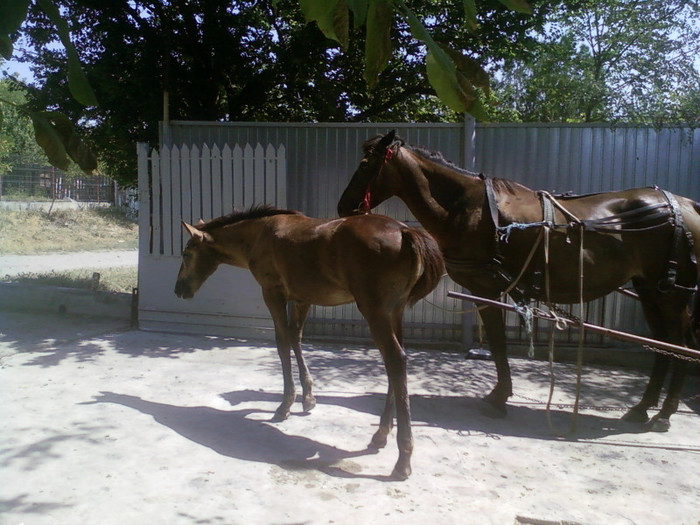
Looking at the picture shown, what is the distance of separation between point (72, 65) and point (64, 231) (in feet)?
69.7

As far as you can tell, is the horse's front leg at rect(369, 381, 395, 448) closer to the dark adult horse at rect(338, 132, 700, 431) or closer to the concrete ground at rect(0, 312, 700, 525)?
the concrete ground at rect(0, 312, 700, 525)

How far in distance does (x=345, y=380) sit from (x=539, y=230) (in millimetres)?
2481

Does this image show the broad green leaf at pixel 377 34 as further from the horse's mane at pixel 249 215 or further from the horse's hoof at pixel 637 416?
the horse's hoof at pixel 637 416

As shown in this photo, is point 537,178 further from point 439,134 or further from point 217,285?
point 217,285

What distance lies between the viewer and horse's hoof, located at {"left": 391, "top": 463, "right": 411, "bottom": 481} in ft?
12.5

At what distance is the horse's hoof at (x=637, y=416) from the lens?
5012 mm

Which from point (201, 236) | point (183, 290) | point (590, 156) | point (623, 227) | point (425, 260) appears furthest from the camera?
point (590, 156)

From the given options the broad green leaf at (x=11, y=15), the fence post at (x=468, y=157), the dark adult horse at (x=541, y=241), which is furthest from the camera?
the fence post at (x=468, y=157)

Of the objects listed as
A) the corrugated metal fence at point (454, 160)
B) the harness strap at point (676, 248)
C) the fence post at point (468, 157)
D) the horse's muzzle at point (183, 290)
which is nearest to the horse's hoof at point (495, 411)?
the harness strap at point (676, 248)

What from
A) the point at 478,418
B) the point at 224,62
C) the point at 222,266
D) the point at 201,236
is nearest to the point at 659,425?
the point at 478,418

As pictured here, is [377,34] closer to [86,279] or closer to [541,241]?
[541,241]

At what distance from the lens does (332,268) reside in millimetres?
4461

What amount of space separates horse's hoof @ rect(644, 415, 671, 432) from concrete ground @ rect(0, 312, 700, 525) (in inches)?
3.0

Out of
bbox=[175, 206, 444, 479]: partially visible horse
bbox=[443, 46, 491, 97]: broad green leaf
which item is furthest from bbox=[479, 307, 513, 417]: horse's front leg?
bbox=[443, 46, 491, 97]: broad green leaf
